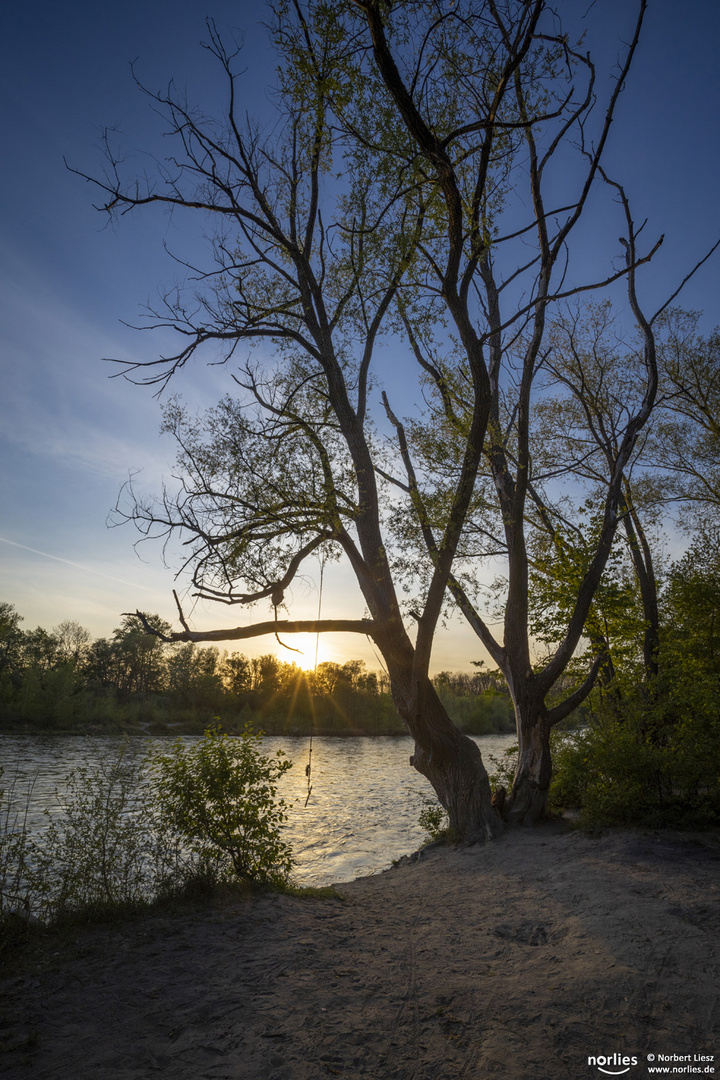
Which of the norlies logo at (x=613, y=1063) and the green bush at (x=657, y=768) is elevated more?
the green bush at (x=657, y=768)

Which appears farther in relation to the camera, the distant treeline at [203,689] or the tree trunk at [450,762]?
the distant treeline at [203,689]

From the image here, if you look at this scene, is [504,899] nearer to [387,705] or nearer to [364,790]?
[364,790]

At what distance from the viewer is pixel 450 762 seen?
871 centimetres

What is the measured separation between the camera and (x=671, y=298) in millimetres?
8953

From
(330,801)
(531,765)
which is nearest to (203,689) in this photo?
(330,801)

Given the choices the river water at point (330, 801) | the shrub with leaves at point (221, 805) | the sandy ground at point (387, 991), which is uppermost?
the shrub with leaves at point (221, 805)

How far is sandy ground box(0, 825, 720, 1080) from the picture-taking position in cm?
302

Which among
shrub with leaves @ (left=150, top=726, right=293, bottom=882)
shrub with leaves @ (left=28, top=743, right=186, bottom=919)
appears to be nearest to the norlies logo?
shrub with leaves @ (left=150, top=726, right=293, bottom=882)

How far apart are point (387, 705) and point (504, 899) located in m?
53.7

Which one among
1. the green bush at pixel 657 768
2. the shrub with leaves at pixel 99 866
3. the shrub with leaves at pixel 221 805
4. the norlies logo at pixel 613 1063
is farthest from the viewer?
the green bush at pixel 657 768

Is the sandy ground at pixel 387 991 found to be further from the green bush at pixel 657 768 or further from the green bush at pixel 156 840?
the green bush at pixel 657 768

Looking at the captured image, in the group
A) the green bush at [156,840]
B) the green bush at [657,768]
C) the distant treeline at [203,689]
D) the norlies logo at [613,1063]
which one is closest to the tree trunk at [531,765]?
the green bush at [657,768]

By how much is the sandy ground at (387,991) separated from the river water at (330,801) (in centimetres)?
157

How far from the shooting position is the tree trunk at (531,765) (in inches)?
359
